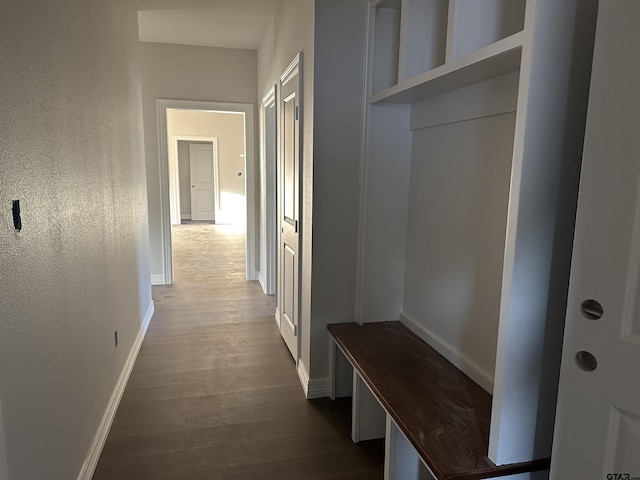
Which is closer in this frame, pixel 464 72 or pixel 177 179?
pixel 464 72

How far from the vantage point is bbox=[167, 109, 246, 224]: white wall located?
9984 mm

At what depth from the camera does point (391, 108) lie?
233 centimetres

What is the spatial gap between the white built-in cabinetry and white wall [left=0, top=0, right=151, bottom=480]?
1394mm

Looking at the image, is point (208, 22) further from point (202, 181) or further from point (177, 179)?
point (202, 181)

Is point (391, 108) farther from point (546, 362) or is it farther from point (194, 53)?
point (194, 53)

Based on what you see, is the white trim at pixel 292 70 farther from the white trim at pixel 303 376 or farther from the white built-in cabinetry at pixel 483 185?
the white trim at pixel 303 376

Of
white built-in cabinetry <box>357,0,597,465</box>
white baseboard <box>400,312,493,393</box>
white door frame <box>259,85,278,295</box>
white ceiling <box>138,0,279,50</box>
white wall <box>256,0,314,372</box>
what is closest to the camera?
white built-in cabinetry <box>357,0,597,465</box>

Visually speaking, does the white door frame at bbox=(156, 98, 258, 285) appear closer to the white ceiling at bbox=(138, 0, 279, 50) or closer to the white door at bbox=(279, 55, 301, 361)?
the white ceiling at bbox=(138, 0, 279, 50)

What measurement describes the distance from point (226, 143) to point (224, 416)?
8.83m

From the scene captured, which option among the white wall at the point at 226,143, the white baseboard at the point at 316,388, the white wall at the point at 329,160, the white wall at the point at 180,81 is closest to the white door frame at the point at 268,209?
the white wall at the point at 180,81

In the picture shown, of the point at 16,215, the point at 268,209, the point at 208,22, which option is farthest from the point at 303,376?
the point at 208,22

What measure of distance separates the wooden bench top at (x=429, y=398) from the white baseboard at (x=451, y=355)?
0.07 feet

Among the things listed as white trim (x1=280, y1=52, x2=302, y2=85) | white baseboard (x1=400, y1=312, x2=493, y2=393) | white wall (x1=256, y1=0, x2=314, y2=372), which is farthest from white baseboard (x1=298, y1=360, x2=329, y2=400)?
white trim (x1=280, y1=52, x2=302, y2=85)

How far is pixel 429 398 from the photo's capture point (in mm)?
1720
